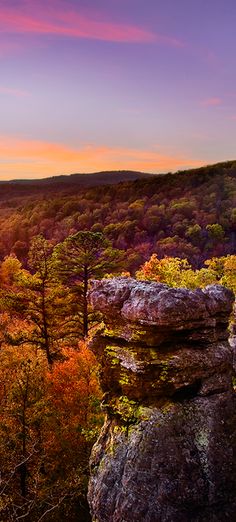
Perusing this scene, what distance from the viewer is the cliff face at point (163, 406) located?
12508 millimetres

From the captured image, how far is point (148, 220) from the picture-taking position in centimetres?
12925

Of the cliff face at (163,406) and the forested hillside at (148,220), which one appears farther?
the forested hillside at (148,220)

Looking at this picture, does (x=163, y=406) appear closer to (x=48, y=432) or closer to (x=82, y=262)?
(x=48, y=432)

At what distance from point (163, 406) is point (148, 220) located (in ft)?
384

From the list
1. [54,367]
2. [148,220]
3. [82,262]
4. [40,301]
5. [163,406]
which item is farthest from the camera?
[148,220]

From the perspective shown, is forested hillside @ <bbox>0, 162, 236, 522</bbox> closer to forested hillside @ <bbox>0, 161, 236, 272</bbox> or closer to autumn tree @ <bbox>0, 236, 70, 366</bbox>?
autumn tree @ <bbox>0, 236, 70, 366</bbox>

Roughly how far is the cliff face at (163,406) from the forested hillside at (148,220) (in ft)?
259

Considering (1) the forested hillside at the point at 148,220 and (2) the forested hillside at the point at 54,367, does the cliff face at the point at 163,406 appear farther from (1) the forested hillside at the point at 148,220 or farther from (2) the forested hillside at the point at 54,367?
(1) the forested hillside at the point at 148,220

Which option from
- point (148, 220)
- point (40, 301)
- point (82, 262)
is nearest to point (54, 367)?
point (40, 301)

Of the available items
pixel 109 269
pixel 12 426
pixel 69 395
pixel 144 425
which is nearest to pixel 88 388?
pixel 69 395

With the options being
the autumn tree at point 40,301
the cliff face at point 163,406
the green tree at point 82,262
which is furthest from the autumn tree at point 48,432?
the cliff face at point 163,406

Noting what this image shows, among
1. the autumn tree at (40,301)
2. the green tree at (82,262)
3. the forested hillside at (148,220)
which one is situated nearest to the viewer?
the autumn tree at (40,301)

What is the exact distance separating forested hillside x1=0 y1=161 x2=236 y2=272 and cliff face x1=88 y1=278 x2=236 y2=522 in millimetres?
78978

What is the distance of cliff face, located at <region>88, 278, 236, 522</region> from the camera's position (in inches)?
492
